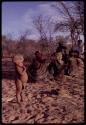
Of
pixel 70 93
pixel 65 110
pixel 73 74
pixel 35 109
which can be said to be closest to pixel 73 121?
pixel 65 110

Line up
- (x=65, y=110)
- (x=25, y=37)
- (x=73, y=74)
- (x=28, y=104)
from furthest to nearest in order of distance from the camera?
(x=25, y=37) → (x=73, y=74) → (x=28, y=104) → (x=65, y=110)

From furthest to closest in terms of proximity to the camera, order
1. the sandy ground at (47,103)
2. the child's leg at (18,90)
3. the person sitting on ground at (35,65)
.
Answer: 1. the person sitting on ground at (35,65)
2. the child's leg at (18,90)
3. the sandy ground at (47,103)

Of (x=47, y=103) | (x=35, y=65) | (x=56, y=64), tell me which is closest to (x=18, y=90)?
(x=47, y=103)

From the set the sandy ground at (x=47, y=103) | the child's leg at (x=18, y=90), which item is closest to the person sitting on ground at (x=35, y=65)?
the sandy ground at (x=47, y=103)

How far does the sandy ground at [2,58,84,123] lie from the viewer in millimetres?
5430

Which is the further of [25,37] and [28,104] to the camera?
[25,37]

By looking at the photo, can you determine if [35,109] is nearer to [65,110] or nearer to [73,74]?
[65,110]

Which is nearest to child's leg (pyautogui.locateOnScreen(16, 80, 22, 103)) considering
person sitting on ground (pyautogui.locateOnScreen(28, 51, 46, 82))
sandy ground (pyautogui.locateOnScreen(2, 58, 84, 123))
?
sandy ground (pyautogui.locateOnScreen(2, 58, 84, 123))

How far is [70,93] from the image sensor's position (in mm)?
7145

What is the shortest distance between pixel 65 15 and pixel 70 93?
14.8 ft

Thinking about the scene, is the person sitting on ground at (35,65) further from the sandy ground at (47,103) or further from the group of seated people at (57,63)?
the sandy ground at (47,103)

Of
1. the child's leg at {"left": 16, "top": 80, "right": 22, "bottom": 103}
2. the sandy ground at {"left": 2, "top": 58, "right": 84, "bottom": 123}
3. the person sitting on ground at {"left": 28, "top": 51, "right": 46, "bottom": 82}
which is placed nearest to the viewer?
the sandy ground at {"left": 2, "top": 58, "right": 84, "bottom": 123}

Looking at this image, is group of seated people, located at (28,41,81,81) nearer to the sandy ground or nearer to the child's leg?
the sandy ground

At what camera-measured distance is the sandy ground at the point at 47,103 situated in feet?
17.8
